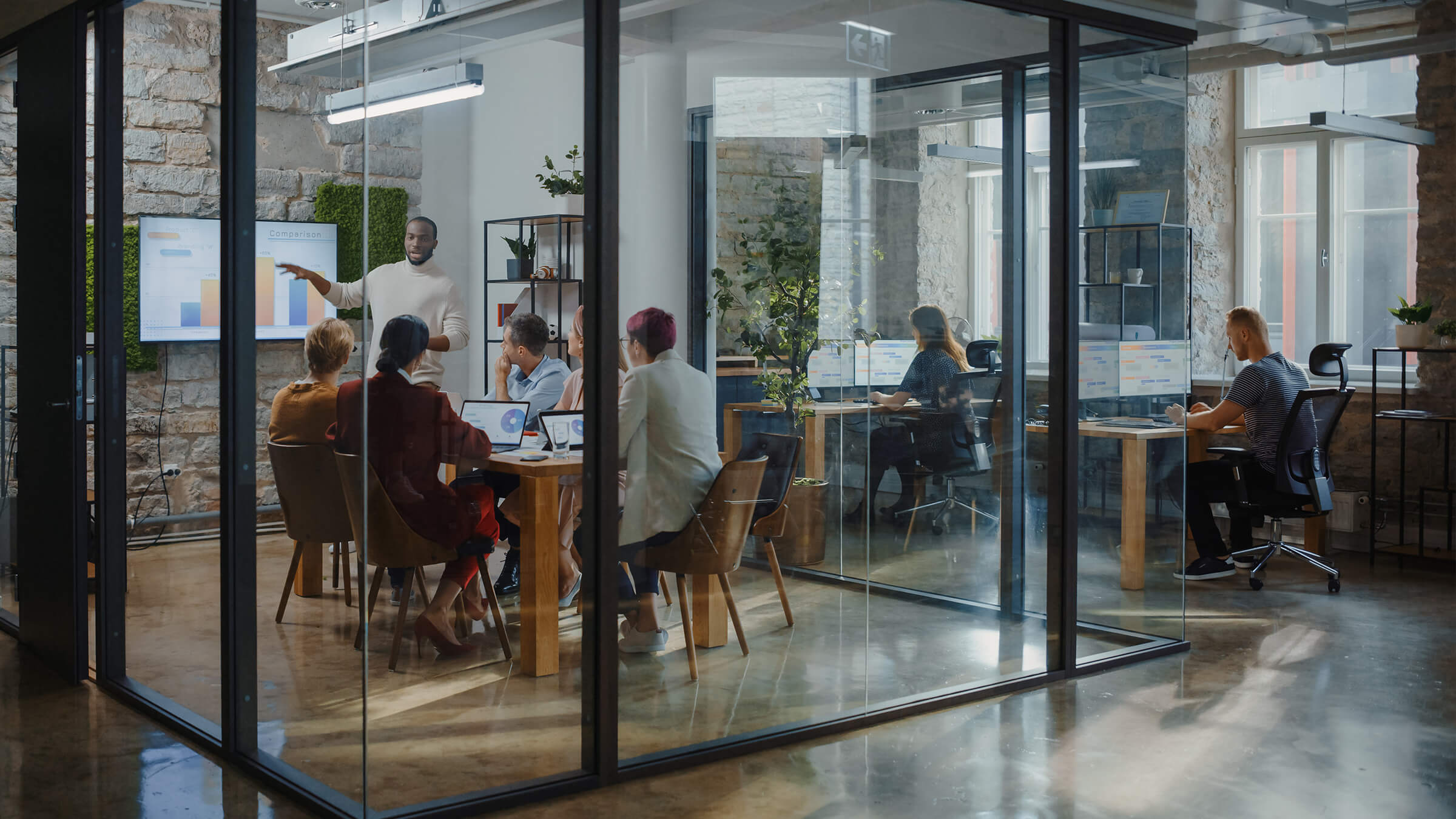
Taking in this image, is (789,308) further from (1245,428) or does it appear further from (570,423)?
(1245,428)

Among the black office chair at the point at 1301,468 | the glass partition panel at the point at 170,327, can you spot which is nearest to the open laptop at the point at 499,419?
the glass partition panel at the point at 170,327

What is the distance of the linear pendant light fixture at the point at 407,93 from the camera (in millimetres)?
3004

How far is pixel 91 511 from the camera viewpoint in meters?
4.75

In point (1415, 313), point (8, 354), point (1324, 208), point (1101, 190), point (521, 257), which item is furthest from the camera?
point (1324, 208)

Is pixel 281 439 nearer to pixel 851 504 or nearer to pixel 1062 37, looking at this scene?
pixel 851 504

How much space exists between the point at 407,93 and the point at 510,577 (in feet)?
4.09

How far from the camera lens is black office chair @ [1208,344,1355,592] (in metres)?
6.34

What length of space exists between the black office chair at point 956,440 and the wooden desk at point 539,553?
121 cm

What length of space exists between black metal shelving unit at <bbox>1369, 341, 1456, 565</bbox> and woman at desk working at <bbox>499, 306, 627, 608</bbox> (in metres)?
5.14

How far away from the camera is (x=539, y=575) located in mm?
3430

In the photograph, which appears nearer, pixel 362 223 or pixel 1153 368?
pixel 362 223

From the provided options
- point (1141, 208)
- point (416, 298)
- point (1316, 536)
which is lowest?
point (1316, 536)

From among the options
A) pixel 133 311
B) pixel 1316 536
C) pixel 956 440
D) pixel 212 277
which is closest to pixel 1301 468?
pixel 1316 536

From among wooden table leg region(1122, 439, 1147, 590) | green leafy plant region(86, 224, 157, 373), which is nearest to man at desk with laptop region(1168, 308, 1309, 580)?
wooden table leg region(1122, 439, 1147, 590)
